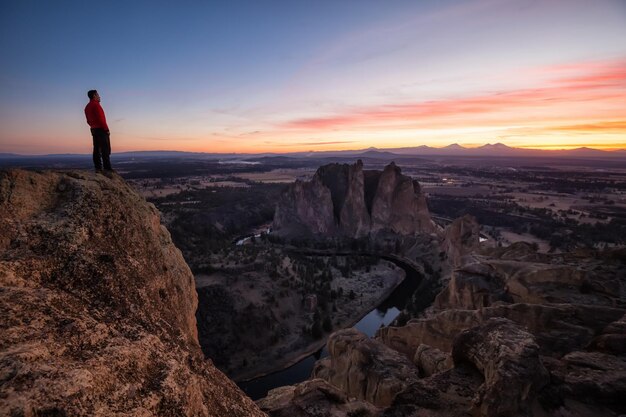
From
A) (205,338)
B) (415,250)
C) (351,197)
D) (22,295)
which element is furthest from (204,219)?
(22,295)

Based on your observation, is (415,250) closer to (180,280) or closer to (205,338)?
(205,338)

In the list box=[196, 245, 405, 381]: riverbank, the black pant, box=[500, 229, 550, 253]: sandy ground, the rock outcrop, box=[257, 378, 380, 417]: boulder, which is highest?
the black pant

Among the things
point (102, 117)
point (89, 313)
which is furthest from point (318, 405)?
point (102, 117)

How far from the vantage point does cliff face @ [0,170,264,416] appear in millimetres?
3457

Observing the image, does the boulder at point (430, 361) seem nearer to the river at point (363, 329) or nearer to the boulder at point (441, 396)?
the boulder at point (441, 396)

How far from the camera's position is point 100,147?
8.36 m

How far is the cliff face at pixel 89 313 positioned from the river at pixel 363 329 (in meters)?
27.7

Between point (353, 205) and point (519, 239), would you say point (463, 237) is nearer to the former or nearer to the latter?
point (353, 205)

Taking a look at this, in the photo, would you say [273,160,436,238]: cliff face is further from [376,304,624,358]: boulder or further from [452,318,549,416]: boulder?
[452,318,549,416]: boulder

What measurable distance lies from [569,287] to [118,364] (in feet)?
57.5

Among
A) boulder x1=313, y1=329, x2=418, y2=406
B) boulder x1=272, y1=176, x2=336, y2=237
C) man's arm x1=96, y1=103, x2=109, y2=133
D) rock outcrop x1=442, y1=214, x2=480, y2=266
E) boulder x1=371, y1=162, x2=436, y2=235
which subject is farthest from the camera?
boulder x1=272, y1=176, x2=336, y2=237

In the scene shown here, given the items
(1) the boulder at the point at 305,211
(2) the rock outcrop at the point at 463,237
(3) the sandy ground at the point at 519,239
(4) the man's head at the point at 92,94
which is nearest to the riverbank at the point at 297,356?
(2) the rock outcrop at the point at 463,237

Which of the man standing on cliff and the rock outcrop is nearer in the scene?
the man standing on cliff

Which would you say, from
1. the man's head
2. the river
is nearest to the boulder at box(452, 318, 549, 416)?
the man's head
